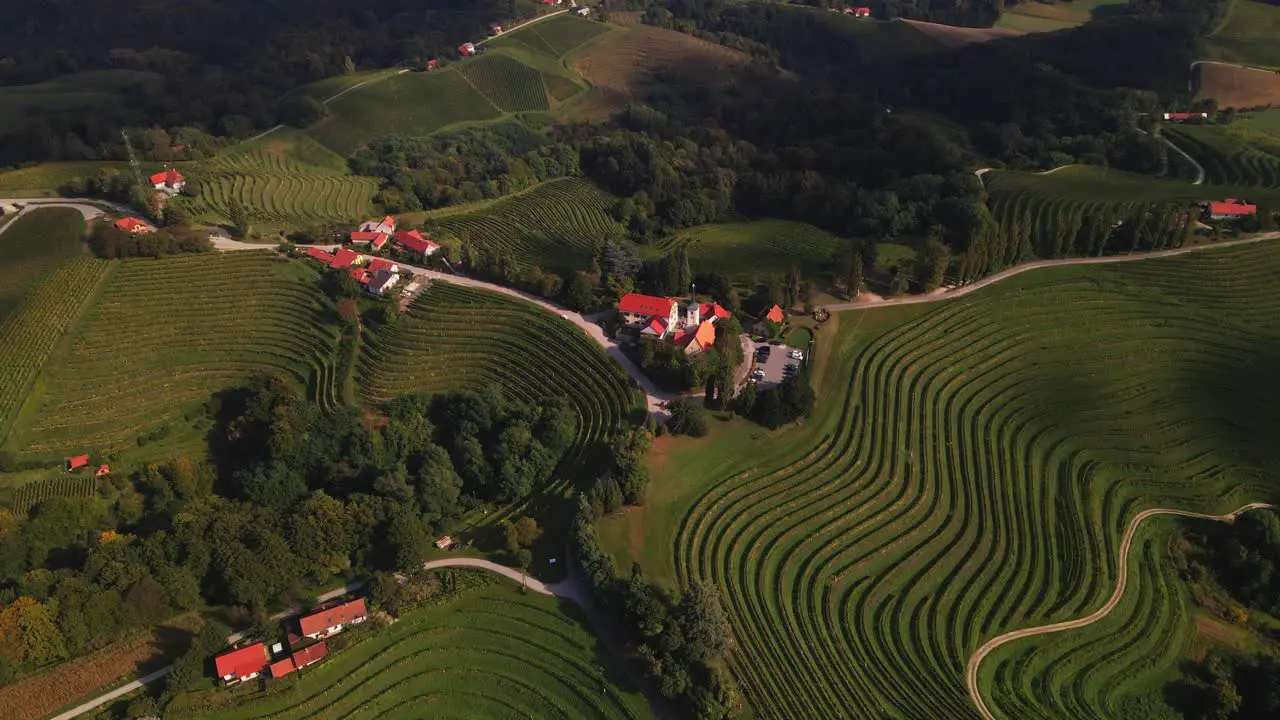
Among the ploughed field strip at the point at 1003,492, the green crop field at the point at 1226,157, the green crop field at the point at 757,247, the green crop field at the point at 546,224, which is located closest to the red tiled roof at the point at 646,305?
the green crop field at the point at 757,247

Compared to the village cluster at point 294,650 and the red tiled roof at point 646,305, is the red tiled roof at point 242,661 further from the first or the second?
the red tiled roof at point 646,305

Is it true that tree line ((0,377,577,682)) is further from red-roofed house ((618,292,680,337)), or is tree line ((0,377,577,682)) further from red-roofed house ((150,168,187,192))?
red-roofed house ((150,168,187,192))

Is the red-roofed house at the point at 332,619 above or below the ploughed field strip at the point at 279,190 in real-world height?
above

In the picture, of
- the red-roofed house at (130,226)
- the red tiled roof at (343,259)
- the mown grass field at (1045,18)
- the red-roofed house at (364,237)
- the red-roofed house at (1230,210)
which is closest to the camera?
the red-roofed house at (1230,210)

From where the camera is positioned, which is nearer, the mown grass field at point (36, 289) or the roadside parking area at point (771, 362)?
the roadside parking area at point (771, 362)

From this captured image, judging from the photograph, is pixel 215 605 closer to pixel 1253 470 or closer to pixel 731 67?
pixel 1253 470

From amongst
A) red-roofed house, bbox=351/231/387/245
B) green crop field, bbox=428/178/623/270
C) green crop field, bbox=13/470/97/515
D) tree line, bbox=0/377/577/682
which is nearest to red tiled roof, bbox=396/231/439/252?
red-roofed house, bbox=351/231/387/245
